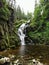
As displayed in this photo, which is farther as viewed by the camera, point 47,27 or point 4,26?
point 47,27

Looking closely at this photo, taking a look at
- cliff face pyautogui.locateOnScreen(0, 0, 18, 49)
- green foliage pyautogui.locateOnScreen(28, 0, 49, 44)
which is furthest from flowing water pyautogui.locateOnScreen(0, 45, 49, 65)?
green foliage pyautogui.locateOnScreen(28, 0, 49, 44)

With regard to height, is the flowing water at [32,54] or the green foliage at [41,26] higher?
the green foliage at [41,26]

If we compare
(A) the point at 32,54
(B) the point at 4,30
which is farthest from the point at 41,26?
(A) the point at 32,54

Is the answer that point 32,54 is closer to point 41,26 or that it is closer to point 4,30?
point 4,30

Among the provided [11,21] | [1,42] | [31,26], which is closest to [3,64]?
[1,42]

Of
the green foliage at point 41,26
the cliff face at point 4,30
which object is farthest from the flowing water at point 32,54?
the green foliage at point 41,26

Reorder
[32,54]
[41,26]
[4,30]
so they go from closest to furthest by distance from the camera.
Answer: [32,54] → [4,30] → [41,26]

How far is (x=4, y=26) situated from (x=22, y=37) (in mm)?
8899

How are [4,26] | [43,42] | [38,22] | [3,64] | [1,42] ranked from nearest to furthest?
[3,64] < [1,42] < [4,26] < [43,42] < [38,22]

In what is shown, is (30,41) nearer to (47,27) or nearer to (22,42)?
(22,42)

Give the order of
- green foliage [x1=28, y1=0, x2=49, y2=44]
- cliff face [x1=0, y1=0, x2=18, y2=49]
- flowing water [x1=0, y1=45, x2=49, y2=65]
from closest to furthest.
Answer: flowing water [x1=0, y1=45, x2=49, y2=65], cliff face [x1=0, y1=0, x2=18, y2=49], green foliage [x1=28, y1=0, x2=49, y2=44]

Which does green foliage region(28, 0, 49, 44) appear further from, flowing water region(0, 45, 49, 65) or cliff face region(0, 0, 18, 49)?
flowing water region(0, 45, 49, 65)

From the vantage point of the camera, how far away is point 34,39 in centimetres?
3216

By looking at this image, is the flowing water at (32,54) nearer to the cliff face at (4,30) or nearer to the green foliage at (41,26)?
the cliff face at (4,30)
